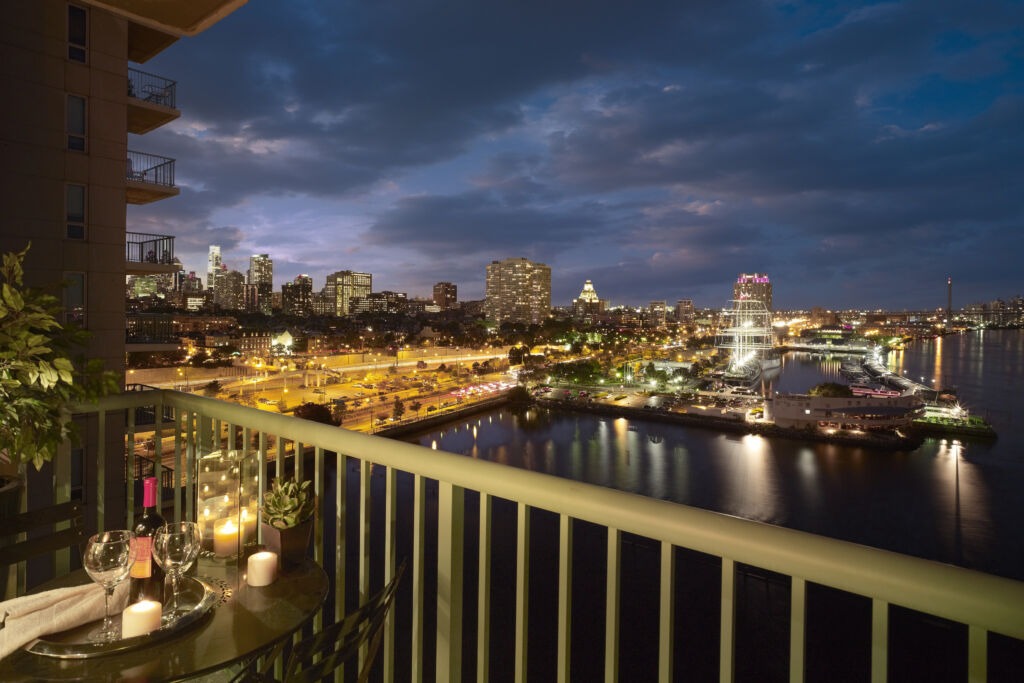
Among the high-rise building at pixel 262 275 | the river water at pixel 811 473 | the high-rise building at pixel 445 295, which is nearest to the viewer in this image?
the river water at pixel 811 473

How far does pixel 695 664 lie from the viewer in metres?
14.1

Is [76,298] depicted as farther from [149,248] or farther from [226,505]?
[226,505]

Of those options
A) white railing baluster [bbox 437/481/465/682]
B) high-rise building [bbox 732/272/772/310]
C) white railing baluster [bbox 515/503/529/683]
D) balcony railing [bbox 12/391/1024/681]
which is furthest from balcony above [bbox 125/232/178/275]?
high-rise building [bbox 732/272/772/310]

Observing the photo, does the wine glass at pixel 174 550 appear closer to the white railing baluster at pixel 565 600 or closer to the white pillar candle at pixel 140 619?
the white pillar candle at pixel 140 619

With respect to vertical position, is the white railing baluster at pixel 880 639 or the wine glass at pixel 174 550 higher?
Result: the white railing baluster at pixel 880 639

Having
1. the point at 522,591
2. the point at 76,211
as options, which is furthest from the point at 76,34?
the point at 522,591

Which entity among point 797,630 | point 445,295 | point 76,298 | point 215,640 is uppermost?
point 445,295

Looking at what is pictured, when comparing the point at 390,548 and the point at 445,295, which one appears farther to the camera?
the point at 445,295

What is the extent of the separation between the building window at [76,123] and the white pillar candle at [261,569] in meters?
8.37

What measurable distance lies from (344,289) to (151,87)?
373 ft

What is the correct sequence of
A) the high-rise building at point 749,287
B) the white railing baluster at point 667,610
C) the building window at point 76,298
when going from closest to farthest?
1. the white railing baluster at point 667,610
2. the building window at point 76,298
3. the high-rise building at point 749,287

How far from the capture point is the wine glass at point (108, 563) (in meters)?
1.10

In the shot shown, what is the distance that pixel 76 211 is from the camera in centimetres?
725

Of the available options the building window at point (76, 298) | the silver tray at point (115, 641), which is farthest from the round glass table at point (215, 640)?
the building window at point (76, 298)
